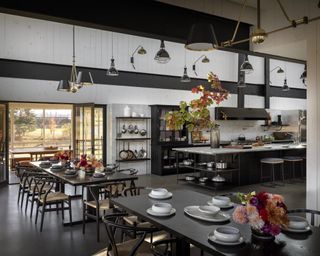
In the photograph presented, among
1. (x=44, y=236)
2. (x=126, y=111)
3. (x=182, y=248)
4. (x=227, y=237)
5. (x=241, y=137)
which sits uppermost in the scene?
(x=126, y=111)

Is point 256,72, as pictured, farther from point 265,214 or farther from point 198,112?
point 265,214

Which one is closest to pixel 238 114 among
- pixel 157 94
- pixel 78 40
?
pixel 157 94

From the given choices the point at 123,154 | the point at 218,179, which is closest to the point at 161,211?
the point at 218,179

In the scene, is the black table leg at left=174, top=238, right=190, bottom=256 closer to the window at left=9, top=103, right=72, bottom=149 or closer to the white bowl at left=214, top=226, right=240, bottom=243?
the white bowl at left=214, top=226, right=240, bottom=243

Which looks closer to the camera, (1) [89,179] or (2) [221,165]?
(1) [89,179]

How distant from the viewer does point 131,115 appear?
9398mm

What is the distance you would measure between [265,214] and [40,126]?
12.5 m

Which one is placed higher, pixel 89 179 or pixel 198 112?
pixel 198 112

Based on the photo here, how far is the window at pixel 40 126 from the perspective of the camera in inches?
494

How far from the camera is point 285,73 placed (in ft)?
43.8

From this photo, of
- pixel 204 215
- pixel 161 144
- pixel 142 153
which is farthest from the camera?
pixel 142 153

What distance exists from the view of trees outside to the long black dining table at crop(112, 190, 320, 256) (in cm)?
1104

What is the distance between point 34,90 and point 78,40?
182 centimetres

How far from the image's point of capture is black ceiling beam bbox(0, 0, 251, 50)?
338 cm
